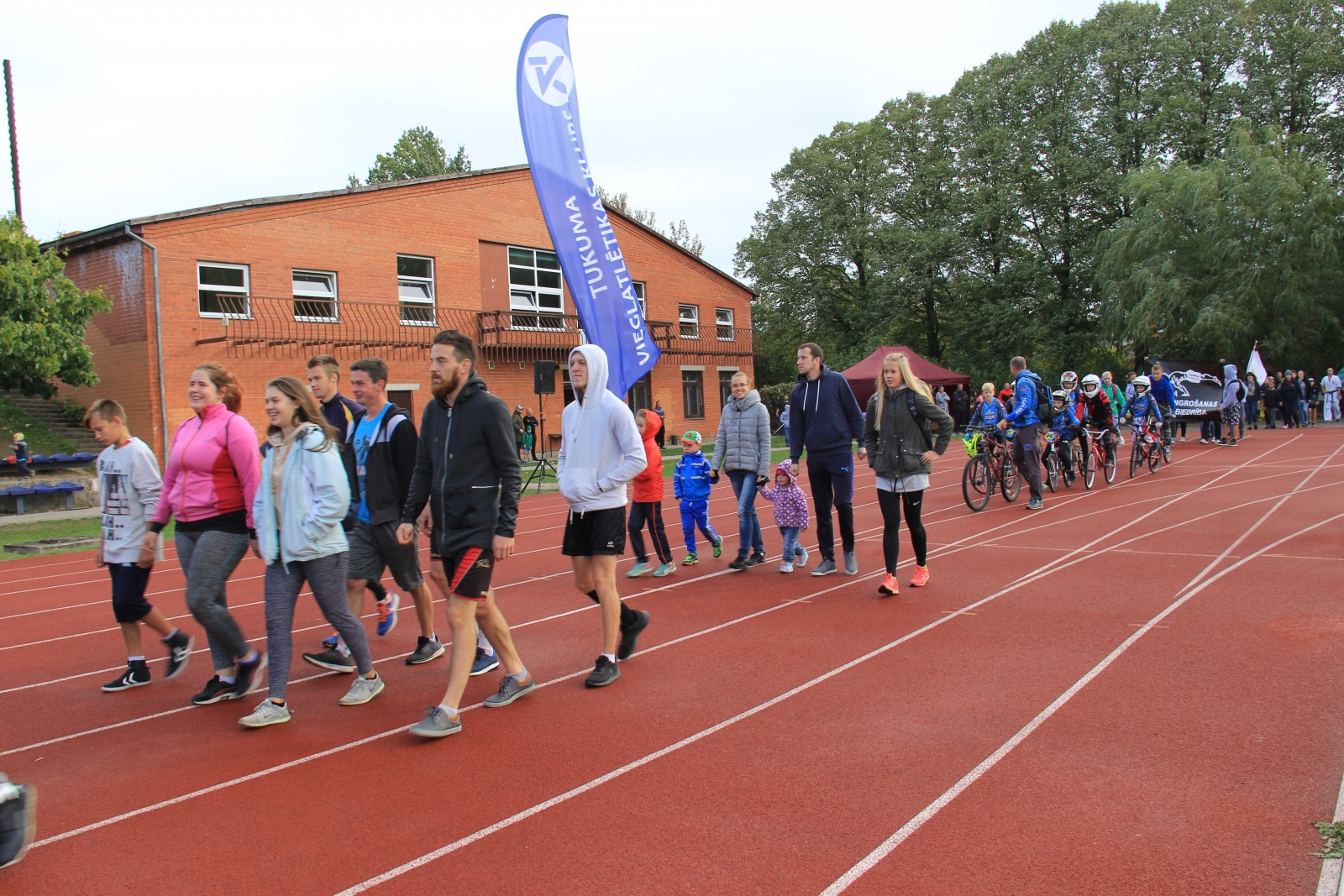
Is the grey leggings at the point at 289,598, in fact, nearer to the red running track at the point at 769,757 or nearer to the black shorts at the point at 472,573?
the red running track at the point at 769,757

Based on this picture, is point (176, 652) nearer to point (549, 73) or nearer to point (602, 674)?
point (602, 674)

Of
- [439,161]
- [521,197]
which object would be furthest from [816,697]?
[439,161]

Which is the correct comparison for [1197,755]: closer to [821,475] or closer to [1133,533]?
[821,475]

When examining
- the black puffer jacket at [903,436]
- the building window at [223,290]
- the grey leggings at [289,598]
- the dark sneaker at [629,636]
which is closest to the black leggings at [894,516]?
the black puffer jacket at [903,436]

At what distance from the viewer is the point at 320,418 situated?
5.00m

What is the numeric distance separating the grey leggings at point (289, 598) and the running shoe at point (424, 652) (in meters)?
1.08

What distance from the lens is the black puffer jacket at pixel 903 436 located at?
24.2ft

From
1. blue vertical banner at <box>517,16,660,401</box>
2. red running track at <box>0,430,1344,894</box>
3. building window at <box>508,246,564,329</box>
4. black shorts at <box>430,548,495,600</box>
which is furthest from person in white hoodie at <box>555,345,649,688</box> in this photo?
building window at <box>508,246,564,329</box>

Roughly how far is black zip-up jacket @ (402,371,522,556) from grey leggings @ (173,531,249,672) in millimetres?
1318

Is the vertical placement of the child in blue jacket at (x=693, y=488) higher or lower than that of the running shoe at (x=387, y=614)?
higher

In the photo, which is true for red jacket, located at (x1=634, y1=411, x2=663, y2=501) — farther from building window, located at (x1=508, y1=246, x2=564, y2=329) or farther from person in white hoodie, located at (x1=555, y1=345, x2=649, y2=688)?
building window, located at (x1=508, y1=246, x2=564, y2=329)

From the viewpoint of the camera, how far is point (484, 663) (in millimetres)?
5770

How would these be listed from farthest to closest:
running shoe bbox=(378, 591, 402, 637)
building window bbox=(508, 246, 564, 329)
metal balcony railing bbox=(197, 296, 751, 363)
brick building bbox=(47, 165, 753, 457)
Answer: building window bbox=(508, 246, 564, 329) < metal balcony railing bbox=(197, 296, 751, 363) < brick building bbox=(47, 165, 753, 457) < running shoe bbox=(378, 591, 402, 637)

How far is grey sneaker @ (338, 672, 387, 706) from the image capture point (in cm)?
509
